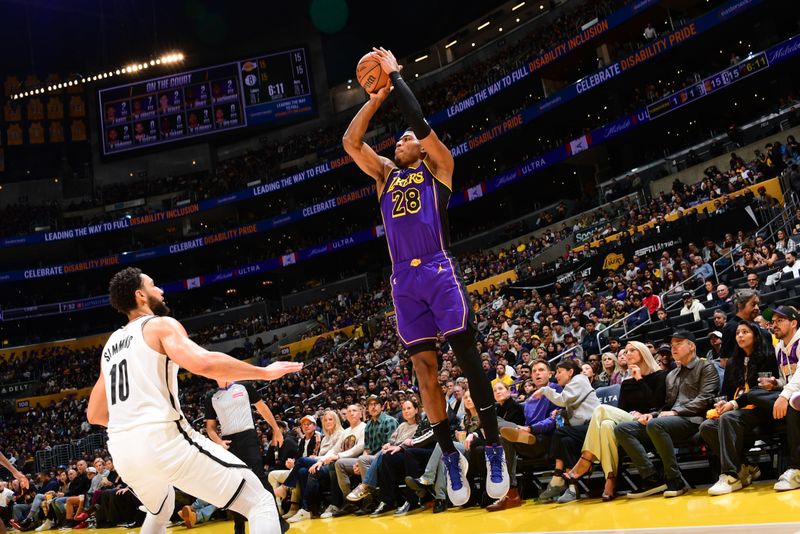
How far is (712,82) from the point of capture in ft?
78.7

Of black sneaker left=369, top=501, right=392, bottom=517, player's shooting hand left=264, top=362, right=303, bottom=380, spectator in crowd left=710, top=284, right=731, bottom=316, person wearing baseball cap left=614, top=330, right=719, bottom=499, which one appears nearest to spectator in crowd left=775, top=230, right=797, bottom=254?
spectator in crowd left=710, top=284, right=731, bottom=316

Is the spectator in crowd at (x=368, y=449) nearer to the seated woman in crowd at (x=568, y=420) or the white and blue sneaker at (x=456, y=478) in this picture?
the seated woman in crowd at (x=568, y=420)

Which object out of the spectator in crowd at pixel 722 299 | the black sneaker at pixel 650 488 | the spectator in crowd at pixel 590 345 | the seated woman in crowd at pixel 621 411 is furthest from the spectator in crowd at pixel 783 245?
the black sneaker at pixel 650 488

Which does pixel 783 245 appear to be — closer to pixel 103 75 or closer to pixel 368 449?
pixel 368 449

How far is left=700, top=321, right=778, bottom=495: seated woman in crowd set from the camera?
5.30 m

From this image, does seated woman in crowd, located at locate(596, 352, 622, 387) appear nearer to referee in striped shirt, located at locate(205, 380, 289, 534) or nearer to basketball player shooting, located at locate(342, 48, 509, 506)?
referee in striped shirt, located at locate(205, 380, 289, 534)

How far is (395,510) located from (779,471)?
406 cm

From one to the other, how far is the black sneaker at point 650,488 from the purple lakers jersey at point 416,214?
9.87ft

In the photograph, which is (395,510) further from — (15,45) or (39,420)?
(15,45)

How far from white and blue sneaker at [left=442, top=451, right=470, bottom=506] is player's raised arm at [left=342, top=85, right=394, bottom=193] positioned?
1.79 metres

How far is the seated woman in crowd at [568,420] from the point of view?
20.7 ft

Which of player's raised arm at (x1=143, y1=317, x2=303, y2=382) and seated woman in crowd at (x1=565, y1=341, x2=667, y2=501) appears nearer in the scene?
player's raised arm at (x1=143, y1=317, x2=303, y2=382)

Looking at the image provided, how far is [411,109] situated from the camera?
4.15 m

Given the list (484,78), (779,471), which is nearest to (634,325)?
(779,471)
